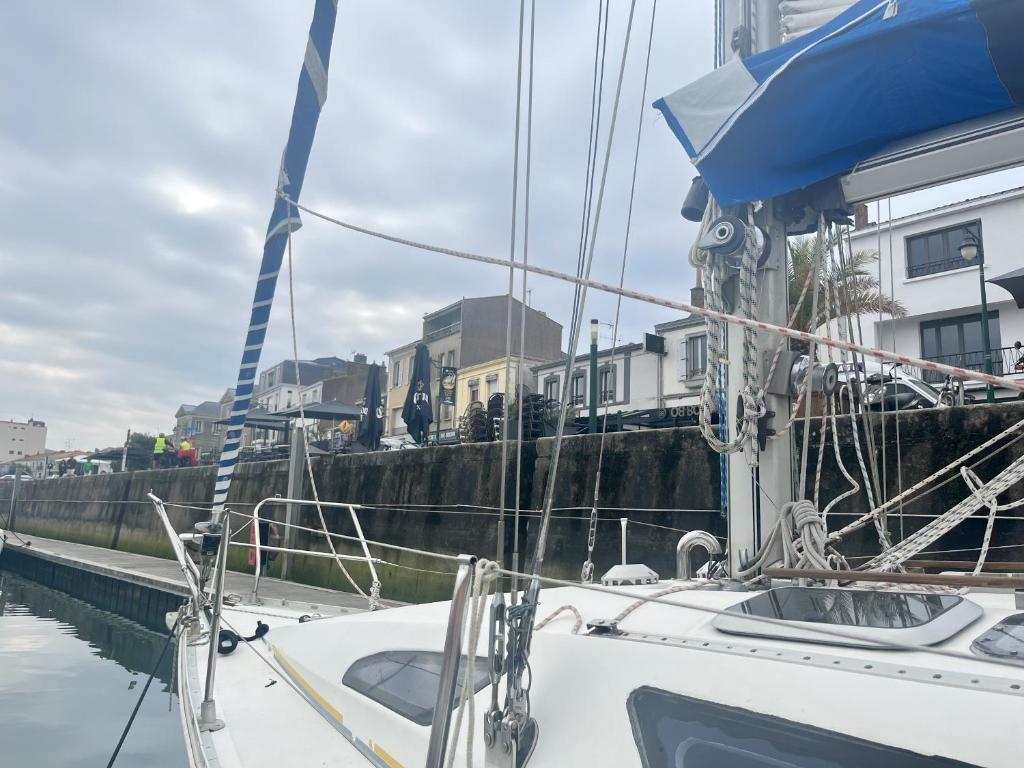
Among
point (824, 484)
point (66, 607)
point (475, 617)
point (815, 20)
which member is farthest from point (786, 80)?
point (66, 607)

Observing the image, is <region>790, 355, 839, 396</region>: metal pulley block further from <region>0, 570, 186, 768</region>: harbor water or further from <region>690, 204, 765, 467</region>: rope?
<region>0, 570, 186, 768</region>: harbor water

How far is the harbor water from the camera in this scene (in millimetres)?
5234

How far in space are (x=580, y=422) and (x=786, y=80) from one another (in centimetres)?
1086

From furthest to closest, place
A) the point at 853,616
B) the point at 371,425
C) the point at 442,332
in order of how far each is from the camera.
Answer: the point at 442,332 → the point at 371,425 → the point at 853,616

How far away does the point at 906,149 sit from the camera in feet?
9.41

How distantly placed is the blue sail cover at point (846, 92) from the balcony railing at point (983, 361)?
573 inches

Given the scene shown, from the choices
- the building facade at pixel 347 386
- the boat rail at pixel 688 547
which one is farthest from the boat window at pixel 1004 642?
the building facade at pixel 347 386

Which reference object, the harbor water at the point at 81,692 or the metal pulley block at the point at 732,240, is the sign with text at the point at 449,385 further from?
the metal pulley block at the point at 732,240

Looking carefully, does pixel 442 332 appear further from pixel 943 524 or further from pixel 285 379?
pixel 943 524

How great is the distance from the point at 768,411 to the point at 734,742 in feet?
5.69

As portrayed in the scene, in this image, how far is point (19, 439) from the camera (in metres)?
70.4

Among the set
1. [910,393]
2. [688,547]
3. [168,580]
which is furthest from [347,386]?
[688,547]

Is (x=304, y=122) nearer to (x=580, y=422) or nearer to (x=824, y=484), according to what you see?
(x=824, y=484)

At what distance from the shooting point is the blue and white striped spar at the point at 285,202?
393 cm
